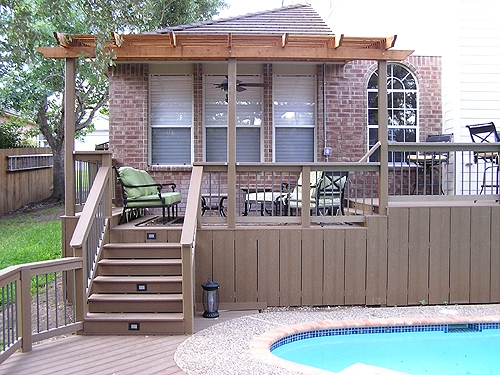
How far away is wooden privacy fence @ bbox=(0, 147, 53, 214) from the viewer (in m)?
13.8

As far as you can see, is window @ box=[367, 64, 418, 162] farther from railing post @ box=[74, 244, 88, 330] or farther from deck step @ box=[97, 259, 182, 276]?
railing post @ box=[74, 244, 88, 330]

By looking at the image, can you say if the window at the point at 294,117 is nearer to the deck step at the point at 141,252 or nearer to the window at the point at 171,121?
the window at the point at 171,121

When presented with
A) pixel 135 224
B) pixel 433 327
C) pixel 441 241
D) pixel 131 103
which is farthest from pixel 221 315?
pixel 131 103

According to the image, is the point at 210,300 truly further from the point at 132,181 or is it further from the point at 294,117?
the point at 294,117

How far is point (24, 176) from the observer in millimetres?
15141

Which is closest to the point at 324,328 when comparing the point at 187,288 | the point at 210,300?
the point at 210,300

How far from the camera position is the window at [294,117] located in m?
9.27

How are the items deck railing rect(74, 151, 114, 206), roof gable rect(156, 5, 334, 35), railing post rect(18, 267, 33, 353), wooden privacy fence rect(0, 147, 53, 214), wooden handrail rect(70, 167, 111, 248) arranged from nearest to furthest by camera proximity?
railing post rect(18, 267, 33, 353), wooden handrail rect(70, 167, 111, 248), deck railing rect(74, 151, 114, 206), roof gable rect(156, 5, 334, 35), wooden privacy fence rect(0, 147, 53, 214)

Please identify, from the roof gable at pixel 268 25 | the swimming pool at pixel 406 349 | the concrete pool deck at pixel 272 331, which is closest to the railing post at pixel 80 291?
the concrete pool deck at pixel 272 331

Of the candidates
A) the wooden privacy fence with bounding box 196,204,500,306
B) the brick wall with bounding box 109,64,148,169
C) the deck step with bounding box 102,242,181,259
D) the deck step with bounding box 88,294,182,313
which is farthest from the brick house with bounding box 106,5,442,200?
the deck step with bounding box 88,294,182,313

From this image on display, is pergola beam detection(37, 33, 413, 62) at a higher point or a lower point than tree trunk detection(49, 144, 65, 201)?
higher

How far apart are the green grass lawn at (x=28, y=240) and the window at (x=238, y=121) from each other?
11.5ft

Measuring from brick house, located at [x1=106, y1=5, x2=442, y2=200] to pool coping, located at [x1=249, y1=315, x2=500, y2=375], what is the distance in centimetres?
382

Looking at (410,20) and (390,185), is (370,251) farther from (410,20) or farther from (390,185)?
(410,20)
